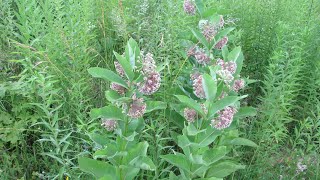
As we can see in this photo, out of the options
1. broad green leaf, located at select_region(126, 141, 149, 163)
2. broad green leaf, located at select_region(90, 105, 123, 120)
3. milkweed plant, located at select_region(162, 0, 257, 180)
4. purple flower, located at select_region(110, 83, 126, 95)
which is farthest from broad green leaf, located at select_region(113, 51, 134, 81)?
broad green leaf, located at select_region(126, 141, 149, 163)

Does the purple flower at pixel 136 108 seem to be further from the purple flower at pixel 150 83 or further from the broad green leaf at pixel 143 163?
the broad green leaf at pixel 143 163

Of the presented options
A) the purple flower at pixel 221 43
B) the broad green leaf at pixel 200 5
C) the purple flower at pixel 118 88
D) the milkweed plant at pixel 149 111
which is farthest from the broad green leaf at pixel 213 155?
the broad green leaf at pixel 200 5

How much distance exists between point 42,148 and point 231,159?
155 centimetres

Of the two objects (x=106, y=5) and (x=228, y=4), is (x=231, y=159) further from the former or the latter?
(x=106, y=5)

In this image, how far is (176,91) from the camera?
343cm

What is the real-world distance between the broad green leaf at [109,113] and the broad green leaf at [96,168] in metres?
0.32

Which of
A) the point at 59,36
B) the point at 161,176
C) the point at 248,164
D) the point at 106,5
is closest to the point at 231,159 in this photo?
the point at 248,164

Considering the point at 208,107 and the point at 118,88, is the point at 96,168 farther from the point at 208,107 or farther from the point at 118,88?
the point at 208,107

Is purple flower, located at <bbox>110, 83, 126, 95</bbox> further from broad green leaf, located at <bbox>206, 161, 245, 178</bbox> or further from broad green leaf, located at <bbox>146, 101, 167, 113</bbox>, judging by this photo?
broad green leaf, located at <bbox>206, 161, 245, 178</bbox>

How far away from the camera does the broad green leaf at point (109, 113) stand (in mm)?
2535

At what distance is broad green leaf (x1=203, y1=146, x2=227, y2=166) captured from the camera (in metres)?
2.76

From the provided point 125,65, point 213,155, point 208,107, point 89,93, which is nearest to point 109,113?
point 125,65

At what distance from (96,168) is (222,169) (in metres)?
0.93

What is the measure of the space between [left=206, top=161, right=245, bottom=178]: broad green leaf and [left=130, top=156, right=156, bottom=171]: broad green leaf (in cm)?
65
